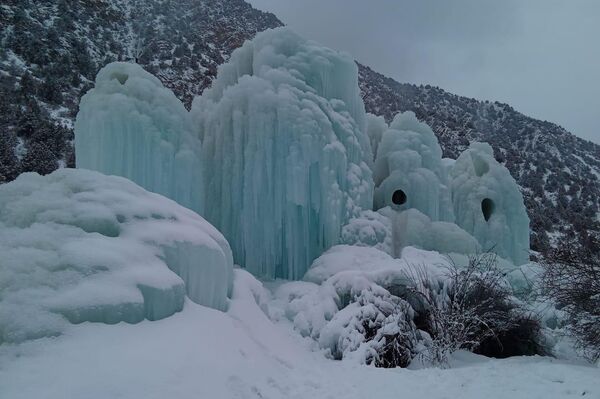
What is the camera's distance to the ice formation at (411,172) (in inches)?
634

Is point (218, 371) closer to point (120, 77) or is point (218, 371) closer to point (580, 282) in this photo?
point (580, 282)

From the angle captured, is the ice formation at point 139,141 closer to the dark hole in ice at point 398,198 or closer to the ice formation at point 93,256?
the ice formation at point 93,256

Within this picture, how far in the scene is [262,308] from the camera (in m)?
9.41

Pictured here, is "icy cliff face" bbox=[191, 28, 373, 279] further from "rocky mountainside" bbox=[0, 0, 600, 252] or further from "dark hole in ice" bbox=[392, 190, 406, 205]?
"rocky mountainside" bbox=[0, 0, 600, 252]

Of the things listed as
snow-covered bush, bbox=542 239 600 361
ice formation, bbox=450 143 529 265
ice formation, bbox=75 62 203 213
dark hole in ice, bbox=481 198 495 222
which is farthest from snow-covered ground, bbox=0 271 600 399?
dark hole in ice, bbox=481 198 495 222

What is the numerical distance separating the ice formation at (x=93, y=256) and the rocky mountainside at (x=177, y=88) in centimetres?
1473

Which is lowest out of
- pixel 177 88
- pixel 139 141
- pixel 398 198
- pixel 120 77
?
pixel 398 198

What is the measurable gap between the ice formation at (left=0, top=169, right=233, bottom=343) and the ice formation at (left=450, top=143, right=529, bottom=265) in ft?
42.5

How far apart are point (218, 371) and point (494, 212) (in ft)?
51.4

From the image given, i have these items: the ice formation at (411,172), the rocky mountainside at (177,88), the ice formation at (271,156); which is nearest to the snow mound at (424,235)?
the ice formation at (271,156)

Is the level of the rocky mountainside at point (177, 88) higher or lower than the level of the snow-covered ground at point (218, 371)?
higher

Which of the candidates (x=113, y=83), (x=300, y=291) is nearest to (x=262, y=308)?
(x=300, y=291)

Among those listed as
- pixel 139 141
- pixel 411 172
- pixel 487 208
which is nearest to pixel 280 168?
pixel 139 141

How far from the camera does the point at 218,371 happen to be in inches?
191
